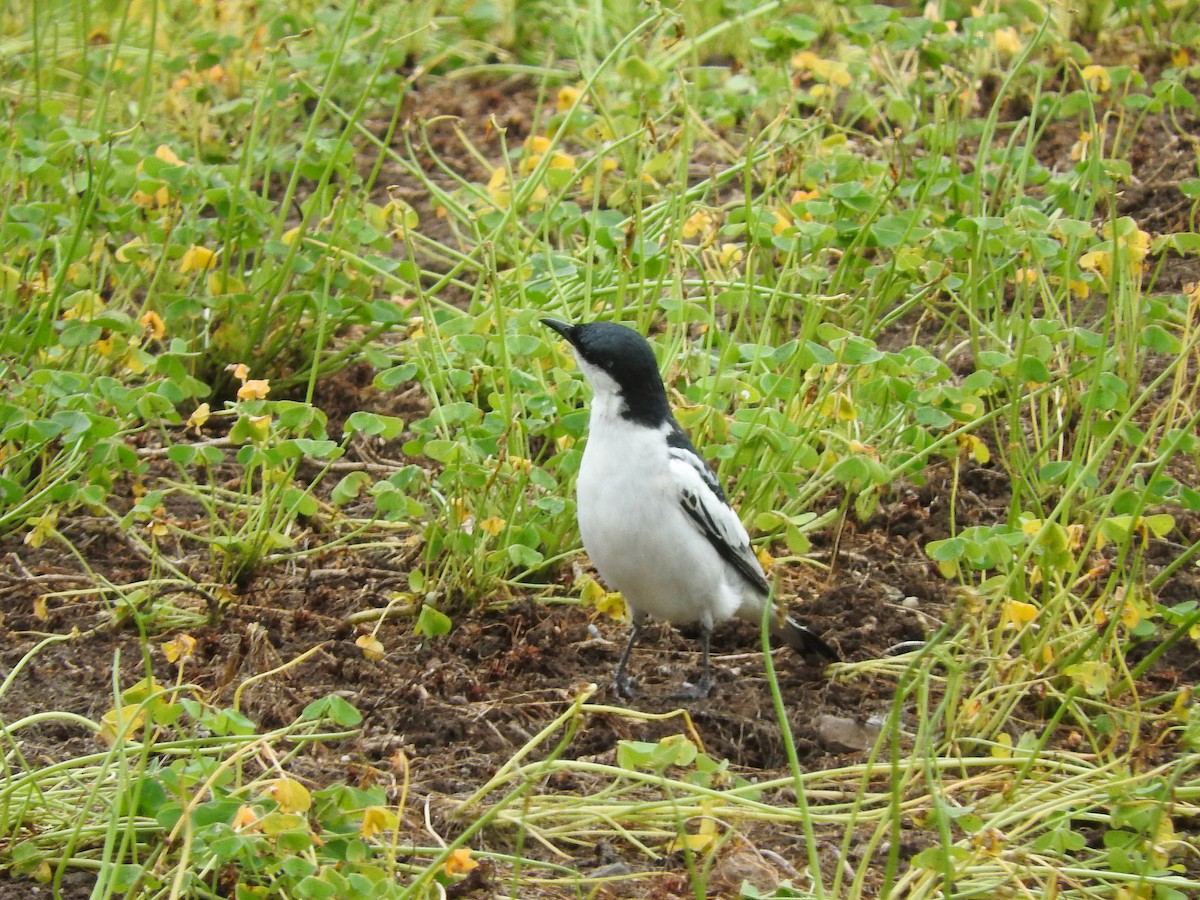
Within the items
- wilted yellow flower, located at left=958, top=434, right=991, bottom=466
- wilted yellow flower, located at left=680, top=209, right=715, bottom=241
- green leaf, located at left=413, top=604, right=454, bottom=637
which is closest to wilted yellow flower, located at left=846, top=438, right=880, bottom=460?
wilted yellow flower, located at left=958, top=434, right=991, bottom=466

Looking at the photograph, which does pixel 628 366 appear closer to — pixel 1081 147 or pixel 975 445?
pixel 975 445

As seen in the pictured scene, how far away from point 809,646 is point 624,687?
1.87ft

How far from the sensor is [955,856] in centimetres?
338

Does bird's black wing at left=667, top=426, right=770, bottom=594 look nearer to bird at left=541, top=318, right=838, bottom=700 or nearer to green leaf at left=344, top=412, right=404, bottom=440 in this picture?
bird at left=541, top=318, right=838, bottom=700

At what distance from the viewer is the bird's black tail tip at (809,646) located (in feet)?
15.2

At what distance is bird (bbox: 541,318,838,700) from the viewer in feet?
14.5

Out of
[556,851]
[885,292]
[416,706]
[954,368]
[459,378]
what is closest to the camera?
[556,851]

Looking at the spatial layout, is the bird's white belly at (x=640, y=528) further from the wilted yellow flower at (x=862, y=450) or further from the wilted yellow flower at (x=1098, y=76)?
the wilted yellow flower at (x=1098, y=76)

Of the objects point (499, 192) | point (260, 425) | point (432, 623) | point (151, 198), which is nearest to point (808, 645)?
point (432, 623)

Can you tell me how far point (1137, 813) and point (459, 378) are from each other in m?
2.29

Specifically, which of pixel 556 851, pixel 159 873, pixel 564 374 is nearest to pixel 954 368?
pixel 564 374

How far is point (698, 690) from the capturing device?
469cm

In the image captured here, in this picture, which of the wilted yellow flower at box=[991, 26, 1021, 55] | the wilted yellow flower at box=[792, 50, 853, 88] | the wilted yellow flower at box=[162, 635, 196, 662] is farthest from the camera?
the wilted yellow flower at box=[991, 26, 1021, 55]

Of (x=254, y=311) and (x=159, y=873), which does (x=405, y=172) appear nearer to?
(x=254, y=311)
